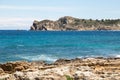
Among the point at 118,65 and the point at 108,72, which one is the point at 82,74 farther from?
the point at 118,65

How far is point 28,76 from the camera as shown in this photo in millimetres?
16516

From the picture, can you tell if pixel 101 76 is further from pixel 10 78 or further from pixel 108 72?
pixel 10 78

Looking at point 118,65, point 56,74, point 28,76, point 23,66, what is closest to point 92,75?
point 56,74

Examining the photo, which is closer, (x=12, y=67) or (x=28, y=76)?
(x=28, y=76)

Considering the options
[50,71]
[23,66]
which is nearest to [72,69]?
[50,71]

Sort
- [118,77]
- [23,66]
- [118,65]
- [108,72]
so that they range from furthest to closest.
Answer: [23,66] → [118,65] → [108,72] → [118,77]

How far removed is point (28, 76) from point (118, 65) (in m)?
5.47

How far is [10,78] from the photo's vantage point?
16828 millimetres

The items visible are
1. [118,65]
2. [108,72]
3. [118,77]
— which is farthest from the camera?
[118,65]

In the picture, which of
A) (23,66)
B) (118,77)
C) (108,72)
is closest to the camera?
(118,77)

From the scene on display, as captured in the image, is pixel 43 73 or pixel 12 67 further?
pixel 12 67

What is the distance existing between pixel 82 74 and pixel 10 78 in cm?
285

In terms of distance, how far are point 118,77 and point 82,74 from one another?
140 centimetres

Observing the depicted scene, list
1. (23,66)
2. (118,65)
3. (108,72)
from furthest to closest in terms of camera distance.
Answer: (23,66) < (118,65) < (108,72)
